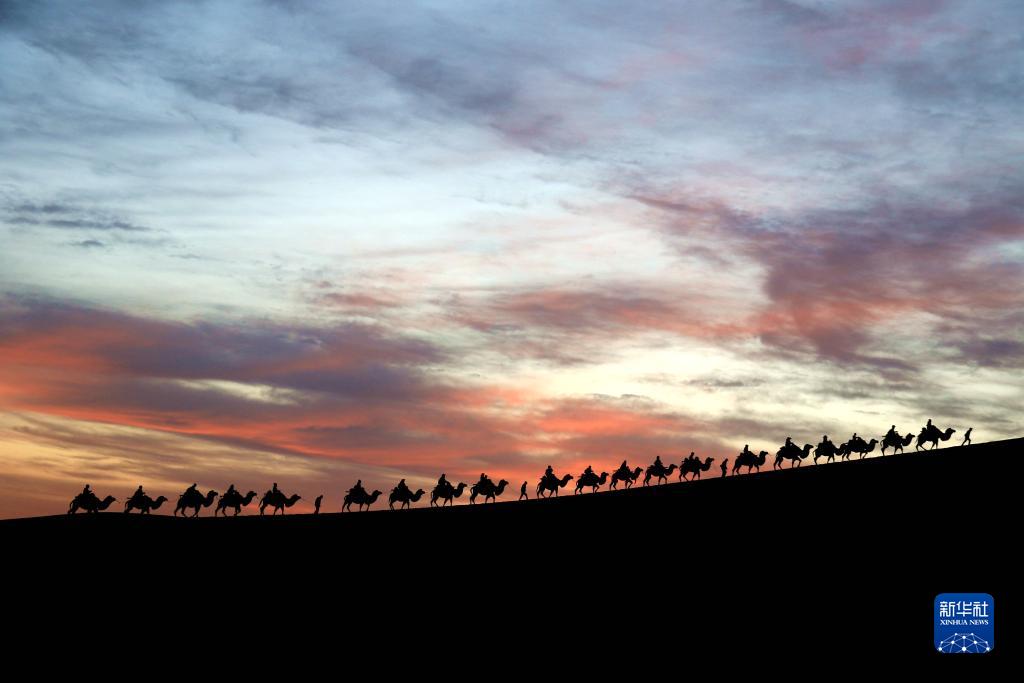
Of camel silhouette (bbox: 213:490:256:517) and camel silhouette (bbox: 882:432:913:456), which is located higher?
camel silhouette (bbox: 882:432:913:456)

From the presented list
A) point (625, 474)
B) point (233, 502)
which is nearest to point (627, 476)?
point (625, 474)

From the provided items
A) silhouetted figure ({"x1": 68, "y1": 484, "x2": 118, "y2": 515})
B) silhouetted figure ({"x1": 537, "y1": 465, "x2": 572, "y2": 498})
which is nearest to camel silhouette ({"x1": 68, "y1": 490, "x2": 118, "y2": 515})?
silhouetted figure ({"x1": 68, "y1": 484, "x2": 118, "y2": 515})

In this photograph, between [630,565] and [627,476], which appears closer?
[630,565]

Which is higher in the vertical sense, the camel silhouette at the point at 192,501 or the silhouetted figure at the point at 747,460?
the silhouetted figure at the point at 747,460

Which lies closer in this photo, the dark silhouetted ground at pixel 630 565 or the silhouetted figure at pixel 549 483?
the dark silhouetted ground at pixel 630 565

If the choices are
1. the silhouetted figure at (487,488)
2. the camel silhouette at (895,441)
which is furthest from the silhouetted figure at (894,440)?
the silhouetted figure at (487,488)

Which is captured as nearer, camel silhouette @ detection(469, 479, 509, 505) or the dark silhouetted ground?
the dark silhouetted ground

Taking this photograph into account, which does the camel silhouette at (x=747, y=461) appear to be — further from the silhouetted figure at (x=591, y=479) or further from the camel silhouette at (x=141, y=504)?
the camel silhouette at (x=141, y=504)

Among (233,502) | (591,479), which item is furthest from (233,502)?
(591,479)

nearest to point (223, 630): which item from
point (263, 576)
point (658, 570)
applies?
point (263, 576)

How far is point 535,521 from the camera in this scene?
6712cm

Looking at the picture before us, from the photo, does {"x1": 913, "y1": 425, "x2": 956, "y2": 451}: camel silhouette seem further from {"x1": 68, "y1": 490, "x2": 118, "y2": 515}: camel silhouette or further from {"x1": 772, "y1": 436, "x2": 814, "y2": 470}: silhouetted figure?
{"x1": 68, "y1": 490, "x2": 118, "y2": 515}: camel silhouette

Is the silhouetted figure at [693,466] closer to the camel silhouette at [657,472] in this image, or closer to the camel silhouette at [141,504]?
the camel silhouette at [657,472]

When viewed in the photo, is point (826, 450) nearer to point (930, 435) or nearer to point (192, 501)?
point (930, 435)
